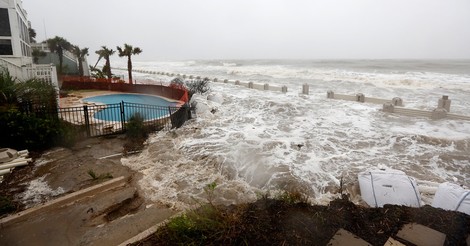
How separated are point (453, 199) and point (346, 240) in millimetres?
2591

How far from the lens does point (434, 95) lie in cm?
2273

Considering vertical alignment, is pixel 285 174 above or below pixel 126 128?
below

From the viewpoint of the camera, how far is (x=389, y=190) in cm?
502

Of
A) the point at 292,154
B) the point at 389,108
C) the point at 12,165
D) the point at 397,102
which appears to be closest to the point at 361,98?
the point at 397,102

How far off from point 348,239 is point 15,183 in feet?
24.6

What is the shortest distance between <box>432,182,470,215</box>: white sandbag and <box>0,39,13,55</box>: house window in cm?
2252

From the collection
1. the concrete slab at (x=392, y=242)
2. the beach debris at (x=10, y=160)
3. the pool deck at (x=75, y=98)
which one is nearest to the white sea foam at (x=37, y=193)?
the beach debris at (x=10, y=160)

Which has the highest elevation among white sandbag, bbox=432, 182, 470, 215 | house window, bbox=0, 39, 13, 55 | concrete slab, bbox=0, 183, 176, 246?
house window, bbox=0, 39, 13, 55

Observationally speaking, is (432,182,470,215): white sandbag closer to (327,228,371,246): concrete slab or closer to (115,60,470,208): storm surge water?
(115,60,470,208): storm surge water

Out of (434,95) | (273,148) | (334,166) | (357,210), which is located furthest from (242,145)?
(434,95)

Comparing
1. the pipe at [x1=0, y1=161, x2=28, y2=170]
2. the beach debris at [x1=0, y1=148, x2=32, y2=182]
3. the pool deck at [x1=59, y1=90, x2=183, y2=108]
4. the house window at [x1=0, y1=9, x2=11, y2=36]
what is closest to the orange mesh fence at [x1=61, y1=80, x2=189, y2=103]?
the pool deck at [x1=59, y1=90, x2=183, y2=108]

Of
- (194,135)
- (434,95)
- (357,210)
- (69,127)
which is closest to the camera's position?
(357,210)

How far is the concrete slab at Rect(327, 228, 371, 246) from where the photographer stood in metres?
3.12

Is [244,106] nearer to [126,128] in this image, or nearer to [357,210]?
[126,128]
